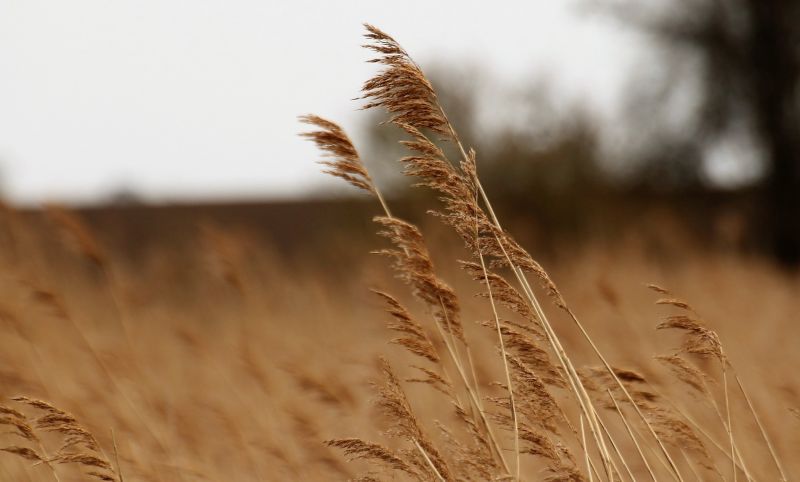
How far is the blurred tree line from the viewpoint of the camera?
52.7 feet

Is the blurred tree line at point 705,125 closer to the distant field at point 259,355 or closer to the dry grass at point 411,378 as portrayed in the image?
the distant field at point 259,355

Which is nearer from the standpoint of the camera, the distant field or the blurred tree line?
the distant field

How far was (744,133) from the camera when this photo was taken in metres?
18.3

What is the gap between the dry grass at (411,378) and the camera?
1977 millimetres

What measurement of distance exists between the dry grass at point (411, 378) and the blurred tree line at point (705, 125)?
8.42 metres

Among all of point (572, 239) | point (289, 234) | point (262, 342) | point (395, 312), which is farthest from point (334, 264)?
point (395, 312)

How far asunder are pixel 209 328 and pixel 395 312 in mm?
6683

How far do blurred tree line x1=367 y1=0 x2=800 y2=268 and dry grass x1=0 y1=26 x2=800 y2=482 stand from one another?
8.42 metres

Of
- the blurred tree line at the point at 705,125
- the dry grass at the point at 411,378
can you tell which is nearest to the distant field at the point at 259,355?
→ the dry grass at the point at 411,378

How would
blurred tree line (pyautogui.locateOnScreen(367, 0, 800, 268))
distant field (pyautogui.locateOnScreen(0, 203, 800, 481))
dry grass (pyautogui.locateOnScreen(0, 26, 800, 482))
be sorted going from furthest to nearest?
blurred tree line (pyautogui.locateOnScreen(367, 0, 800, 268))
distant field (pyautogui.locateOnScreen(0, 203, 800, 481))
dry grass (pyautogui.locateOnScreen(0, 26, 800, 482))

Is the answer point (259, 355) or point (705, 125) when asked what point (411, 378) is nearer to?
point (259, 355)

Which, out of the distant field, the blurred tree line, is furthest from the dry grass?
the blurred tree line

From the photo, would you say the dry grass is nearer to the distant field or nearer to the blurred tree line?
the distant field

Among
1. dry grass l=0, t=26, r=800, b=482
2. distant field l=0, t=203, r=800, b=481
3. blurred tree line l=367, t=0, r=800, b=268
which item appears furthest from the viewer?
blurred tree line l=367, t=0, r=800, b=268
